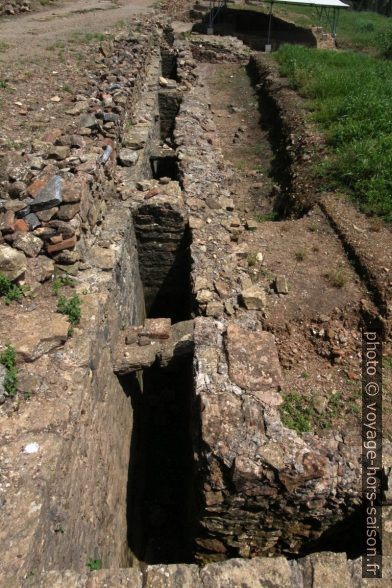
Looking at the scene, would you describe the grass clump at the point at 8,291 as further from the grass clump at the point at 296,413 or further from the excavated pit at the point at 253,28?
the excavated pit at the point at 253,28

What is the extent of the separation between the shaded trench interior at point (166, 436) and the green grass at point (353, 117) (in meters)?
3.16

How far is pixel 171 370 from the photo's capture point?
540cm

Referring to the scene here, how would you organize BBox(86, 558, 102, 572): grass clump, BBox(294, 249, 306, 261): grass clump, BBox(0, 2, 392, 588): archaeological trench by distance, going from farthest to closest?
1. BBox(294, 249, 306, 261): grass clump
2. BBox(86, 558, 102, 572): grass clump
3. BBox(0, 2, 392, 588): archaeological trench

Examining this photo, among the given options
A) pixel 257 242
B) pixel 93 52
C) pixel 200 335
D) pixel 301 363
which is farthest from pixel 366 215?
pixel 93 52

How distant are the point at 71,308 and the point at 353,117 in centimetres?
790

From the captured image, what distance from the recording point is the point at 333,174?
7477 mm

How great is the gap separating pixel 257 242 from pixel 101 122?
319cm

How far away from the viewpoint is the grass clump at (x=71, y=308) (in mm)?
3789

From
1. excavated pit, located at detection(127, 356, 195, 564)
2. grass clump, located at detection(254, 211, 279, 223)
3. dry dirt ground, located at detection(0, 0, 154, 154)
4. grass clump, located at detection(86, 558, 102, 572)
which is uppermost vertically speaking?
dry dirt ground, located at detection(0, 0, 154, 154)

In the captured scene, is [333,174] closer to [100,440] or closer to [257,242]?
[257,242]

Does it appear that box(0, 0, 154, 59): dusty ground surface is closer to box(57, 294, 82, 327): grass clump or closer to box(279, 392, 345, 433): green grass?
box(57, 294, 82, 327): grass clump

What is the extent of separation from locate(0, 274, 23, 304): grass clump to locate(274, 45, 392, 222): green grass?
529 cm

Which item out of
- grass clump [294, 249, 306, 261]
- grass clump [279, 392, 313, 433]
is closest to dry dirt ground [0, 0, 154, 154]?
grass clump [294, 249, 306, 261]

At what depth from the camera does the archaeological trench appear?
2.82 metres
